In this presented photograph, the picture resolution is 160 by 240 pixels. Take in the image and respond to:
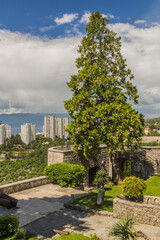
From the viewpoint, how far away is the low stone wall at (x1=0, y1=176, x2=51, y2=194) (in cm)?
1270

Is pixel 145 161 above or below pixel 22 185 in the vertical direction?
above

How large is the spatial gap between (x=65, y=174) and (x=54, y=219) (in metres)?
5.83

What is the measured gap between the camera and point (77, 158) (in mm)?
18219

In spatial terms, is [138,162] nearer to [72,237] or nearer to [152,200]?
[152,200]

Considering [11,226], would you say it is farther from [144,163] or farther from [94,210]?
[144,163]

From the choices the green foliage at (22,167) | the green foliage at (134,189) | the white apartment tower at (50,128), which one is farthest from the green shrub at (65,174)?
the white apartment tower at (50,128)

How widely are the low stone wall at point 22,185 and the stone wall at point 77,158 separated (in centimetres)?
205

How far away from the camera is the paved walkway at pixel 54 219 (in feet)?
27.0

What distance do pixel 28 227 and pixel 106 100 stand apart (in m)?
12.4

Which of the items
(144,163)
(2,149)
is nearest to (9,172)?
(2,149)

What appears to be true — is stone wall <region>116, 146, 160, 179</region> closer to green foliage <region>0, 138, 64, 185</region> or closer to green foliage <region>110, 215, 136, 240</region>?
green foliage <region>110, 215, 136, 240</region>

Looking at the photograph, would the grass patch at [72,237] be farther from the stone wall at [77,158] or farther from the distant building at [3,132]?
the distant building at [3,132]

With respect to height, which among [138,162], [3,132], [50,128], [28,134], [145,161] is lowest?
[138,162]

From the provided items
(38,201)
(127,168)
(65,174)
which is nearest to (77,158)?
(65,174)
